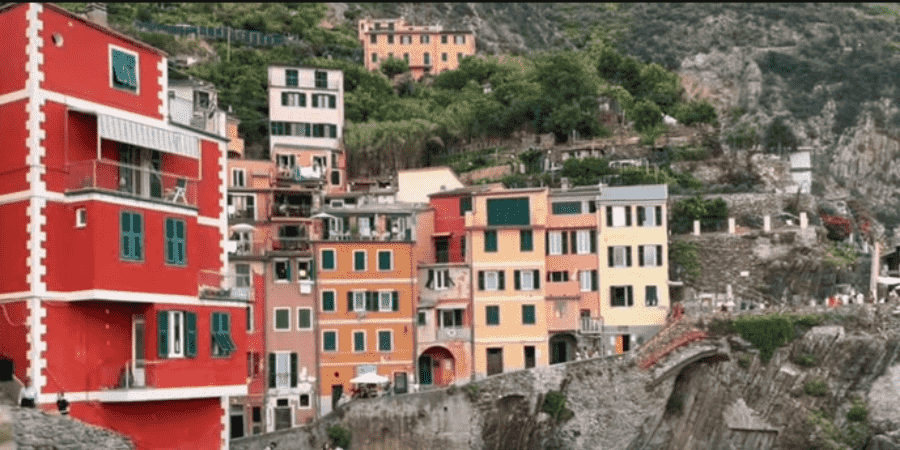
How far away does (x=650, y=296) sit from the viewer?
69.8m

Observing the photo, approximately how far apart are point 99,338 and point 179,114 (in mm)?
7819

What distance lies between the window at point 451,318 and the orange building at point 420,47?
51729mm

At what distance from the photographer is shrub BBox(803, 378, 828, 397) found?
65.2 m

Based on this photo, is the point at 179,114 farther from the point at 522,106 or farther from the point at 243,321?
the point at 522,106

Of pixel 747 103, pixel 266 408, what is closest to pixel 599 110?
pixel 747 103

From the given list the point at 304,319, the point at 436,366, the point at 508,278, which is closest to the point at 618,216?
the point at 508,278

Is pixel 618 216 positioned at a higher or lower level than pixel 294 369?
higher

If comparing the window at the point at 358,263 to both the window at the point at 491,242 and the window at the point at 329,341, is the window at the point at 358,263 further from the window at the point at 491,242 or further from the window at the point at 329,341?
the window at the point at 491,242

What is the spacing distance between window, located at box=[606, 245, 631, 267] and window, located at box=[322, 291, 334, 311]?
50.8 ft

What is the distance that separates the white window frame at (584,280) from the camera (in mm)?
70312

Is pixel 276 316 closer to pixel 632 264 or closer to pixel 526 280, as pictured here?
pixel 526 280

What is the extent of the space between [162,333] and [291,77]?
56.9 meters

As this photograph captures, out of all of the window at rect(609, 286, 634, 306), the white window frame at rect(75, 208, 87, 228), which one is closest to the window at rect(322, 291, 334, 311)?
the window at rect(609, 286, 634, 306)

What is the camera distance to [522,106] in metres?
93.4
